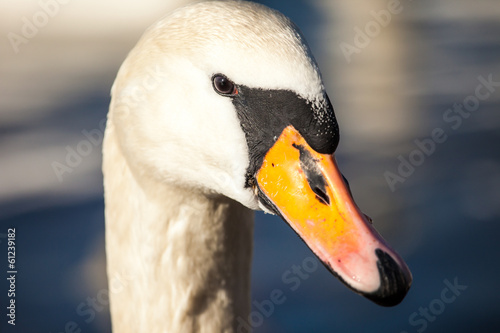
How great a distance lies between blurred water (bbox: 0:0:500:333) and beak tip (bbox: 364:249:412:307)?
7.43 feet

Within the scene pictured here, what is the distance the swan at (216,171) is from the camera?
55.2 inches

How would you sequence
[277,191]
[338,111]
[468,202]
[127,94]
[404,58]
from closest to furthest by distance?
[277,191]
[127,94]
[468,202]
[338,111]
[404,58]

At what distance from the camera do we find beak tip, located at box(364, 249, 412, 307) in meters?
1.33

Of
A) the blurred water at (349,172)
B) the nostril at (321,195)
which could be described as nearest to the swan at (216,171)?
the nostril at (321,195)

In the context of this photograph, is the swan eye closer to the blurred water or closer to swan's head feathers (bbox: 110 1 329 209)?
swan's head feathers (bbox: 110 1 329 209)

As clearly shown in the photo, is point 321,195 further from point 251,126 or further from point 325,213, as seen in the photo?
point 251,126

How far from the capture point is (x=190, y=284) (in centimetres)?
171

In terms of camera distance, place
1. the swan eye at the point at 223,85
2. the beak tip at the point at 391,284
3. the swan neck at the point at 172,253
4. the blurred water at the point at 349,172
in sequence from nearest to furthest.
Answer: the beak tip at the point at 391,284 → the swan eye at the point at 223,85 → the swan neck at the point at 172,253 → the blurred water at the point at 349,172

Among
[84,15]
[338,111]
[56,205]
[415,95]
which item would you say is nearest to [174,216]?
[56,205]

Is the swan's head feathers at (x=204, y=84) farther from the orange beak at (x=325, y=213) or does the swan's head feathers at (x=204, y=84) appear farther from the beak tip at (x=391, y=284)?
the beak tip at (x=391, y=284)

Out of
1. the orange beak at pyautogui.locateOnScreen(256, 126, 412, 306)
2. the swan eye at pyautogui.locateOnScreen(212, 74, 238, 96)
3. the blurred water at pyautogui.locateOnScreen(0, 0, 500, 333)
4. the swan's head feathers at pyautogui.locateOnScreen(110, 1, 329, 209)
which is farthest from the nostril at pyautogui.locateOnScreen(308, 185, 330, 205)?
the blurred water at pyautogui.locateOnScreen(0, 0, 500, 333)

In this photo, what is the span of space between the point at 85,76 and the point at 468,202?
316cm

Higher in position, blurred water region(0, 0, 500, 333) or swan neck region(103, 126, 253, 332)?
swan neck region(103, 126, 253, 332)

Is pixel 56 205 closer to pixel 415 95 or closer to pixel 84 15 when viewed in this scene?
pixel 84 15
